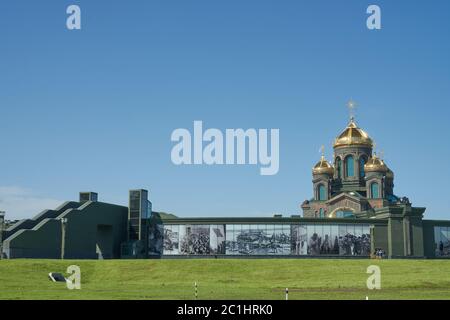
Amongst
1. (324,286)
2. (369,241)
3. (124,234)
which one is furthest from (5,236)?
(369,241)

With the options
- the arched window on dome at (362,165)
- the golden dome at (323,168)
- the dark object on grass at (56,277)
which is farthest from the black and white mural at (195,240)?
the arched window on dome at (362,165)

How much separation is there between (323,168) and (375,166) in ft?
32.1

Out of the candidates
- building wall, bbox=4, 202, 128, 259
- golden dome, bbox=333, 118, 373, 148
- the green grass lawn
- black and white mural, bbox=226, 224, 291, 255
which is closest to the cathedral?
golden dome, bbox=333, 118, 373, 148

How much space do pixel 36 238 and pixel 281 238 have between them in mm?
32780

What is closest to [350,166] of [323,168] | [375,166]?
[323,168]

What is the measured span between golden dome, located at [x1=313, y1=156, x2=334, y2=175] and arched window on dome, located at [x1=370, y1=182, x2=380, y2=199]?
27.8 feet

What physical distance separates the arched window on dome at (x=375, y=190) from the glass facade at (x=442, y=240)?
18.9 metres

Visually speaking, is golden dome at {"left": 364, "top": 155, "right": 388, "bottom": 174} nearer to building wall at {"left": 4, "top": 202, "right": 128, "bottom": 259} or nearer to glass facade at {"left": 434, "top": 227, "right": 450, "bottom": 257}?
glass facade at {"left": 434, "top": 227, "right": 450, "bottom": 257}

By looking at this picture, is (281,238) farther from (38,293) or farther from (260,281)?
(38,293)

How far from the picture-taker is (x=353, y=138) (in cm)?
11450

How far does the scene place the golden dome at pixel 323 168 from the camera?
116 metres

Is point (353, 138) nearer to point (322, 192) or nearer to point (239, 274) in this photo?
point (322, 192)

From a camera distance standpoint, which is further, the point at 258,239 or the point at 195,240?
the point at 195,240

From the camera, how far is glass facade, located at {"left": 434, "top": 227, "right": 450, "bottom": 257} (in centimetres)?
9138
